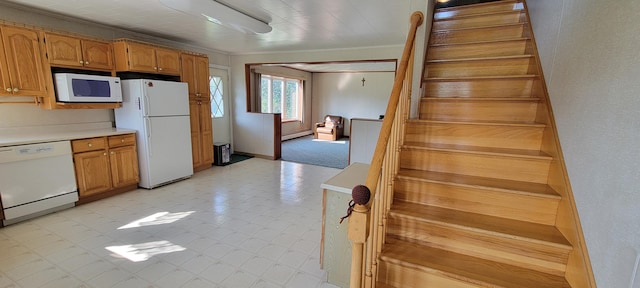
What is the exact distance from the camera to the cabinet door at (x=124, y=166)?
359 centimetres

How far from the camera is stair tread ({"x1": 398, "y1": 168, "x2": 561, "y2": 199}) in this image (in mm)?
1661

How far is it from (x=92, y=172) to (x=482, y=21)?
4.94 m

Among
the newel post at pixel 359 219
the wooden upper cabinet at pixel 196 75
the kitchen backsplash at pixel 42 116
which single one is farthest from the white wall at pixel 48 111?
the newel post at pixel 359 219

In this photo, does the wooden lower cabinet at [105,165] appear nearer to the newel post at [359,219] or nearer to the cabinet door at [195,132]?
the cabinet door at [195,132]

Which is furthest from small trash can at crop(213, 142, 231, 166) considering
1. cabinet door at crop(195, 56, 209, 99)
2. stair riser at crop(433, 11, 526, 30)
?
stair riser at crop(433, 11, 526, 30)

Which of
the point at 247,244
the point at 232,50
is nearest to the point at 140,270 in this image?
the point at 247,244

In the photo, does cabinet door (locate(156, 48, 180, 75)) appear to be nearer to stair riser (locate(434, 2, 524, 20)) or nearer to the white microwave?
the white microwave

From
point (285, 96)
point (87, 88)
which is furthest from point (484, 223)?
point (285, 96)

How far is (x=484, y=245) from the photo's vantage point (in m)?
1.59

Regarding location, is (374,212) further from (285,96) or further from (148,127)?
(285,96)

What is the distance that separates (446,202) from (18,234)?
3858 millimetres

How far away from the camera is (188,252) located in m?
2.37

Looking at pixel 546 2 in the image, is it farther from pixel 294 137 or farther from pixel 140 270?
pixel 294 137

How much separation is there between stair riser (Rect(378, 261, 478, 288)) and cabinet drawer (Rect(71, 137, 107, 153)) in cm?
364
